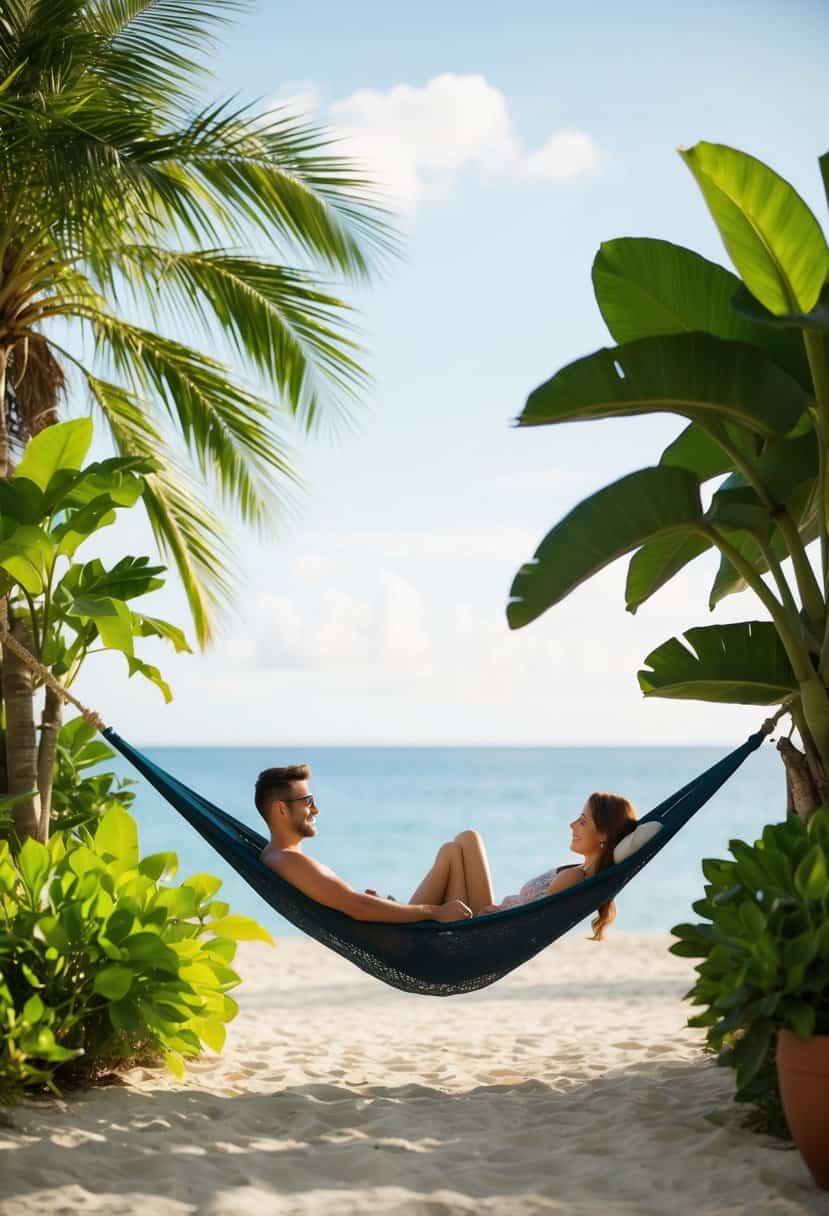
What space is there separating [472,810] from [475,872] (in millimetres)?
21815

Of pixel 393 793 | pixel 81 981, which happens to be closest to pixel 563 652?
pixel 393 793

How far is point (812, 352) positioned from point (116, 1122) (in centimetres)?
212

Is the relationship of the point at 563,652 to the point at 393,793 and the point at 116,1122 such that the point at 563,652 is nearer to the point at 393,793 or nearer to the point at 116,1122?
the point at 393,793

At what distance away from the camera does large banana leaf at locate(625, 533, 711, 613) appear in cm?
315

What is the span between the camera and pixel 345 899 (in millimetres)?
2852

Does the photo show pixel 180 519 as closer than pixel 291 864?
No

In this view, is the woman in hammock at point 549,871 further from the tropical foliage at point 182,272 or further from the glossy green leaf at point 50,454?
the tropical foliage at point 182,272

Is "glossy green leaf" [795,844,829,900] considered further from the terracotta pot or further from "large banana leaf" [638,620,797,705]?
"large banana leaf" [638,620,797,705]

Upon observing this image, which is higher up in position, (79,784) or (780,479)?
(780,479)

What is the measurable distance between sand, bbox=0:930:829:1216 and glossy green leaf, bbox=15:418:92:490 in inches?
55.6

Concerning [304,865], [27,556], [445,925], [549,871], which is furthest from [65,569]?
[549,871]

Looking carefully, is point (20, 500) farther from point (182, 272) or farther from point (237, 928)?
point (182, 272)

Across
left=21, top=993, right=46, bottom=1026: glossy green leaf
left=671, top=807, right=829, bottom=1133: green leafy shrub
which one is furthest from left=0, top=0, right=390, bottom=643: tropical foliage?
left=671, top=807, right=829, bottom=1133: green leafy shrub

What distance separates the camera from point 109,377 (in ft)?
14.8
